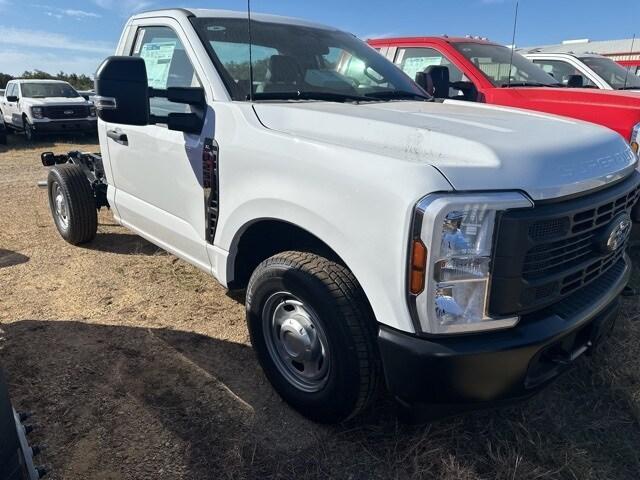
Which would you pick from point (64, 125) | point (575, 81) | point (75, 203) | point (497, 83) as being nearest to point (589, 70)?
point (575, 81)

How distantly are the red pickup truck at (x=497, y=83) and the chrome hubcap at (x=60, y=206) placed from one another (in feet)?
11.3

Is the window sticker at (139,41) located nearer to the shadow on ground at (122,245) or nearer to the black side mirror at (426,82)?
the shadow on ground at (122,245)

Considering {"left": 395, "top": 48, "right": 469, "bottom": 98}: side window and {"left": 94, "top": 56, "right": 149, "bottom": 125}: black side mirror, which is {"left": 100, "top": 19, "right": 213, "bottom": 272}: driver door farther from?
{"left": 395, "top": 48, "right": 469, "bottom": 98}: side window

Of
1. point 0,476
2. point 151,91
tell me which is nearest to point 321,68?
point 151,91

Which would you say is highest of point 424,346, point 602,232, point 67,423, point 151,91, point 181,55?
point 181,55

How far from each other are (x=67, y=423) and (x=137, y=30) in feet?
8.60

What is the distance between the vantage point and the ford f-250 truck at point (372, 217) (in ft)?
6.04

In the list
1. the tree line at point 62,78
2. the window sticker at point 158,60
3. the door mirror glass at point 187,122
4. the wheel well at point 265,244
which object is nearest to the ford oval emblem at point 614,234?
the wheel well at point 265,244

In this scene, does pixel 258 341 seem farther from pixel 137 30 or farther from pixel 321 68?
pixel 137 30

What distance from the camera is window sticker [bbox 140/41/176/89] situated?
3.34 m

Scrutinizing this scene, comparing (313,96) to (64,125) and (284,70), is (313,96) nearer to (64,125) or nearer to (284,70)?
(284,70)

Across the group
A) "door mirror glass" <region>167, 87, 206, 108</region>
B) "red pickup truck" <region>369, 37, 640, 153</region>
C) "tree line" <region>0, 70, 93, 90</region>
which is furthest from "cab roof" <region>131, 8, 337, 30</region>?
"tree line" <region>0, 70, 93, 90</region>

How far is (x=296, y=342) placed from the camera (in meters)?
2.45

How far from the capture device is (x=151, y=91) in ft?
10.8
